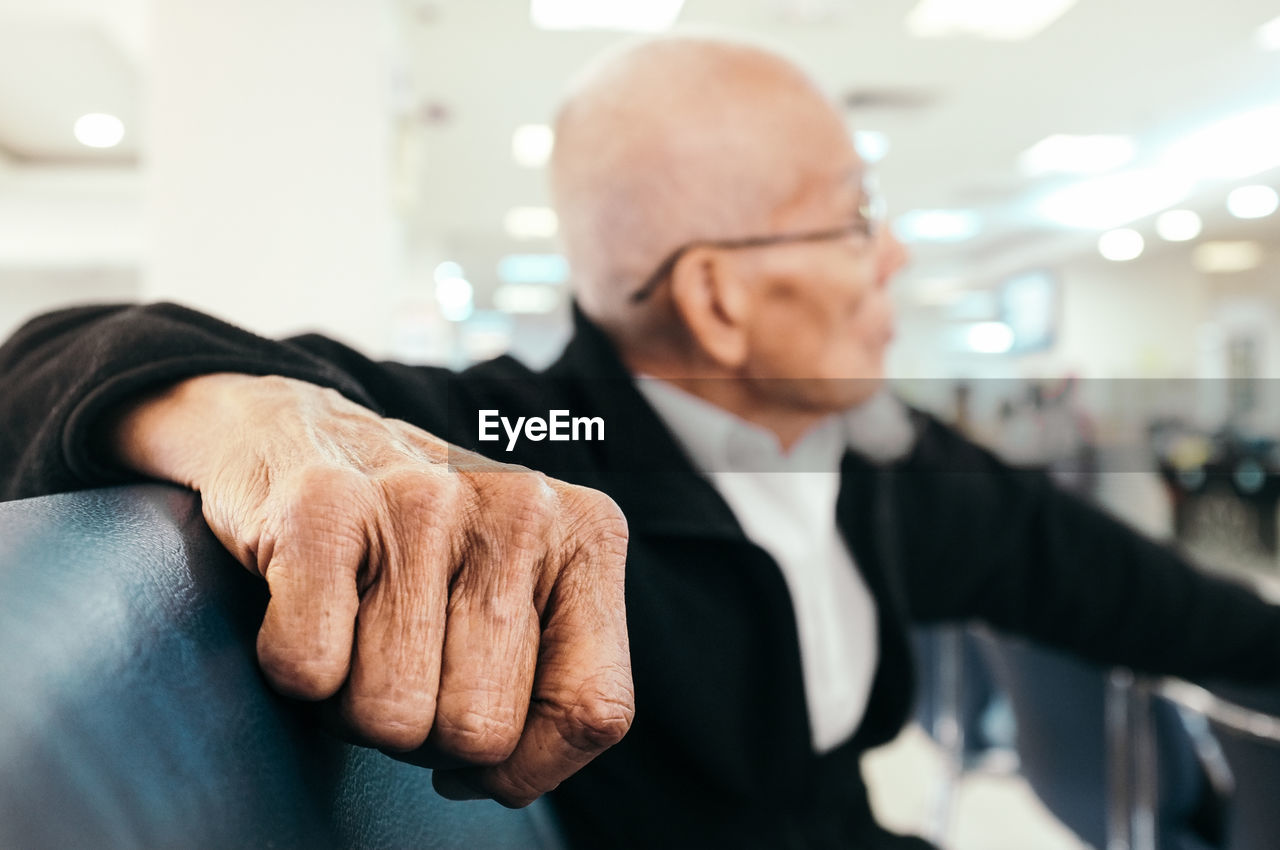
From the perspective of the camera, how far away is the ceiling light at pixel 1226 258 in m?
9.19

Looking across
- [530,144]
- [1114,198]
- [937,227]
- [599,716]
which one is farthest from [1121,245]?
[599,716]

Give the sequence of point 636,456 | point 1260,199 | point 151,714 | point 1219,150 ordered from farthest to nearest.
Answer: point 1219,150, point 1260,199, point 636,456, point 151,714

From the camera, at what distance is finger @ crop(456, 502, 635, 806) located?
15cm

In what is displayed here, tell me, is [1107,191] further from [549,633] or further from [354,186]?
[549,633]

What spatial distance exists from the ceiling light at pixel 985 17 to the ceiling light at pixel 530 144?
217 cm

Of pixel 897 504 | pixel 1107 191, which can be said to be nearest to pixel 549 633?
pixel 897 504

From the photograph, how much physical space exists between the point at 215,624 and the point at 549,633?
0.21 ft

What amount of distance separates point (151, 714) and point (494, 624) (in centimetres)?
5

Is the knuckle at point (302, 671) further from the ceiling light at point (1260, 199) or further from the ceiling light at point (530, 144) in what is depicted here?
the ceiling light at point (530, 144)

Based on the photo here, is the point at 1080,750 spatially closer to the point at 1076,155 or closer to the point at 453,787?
the point at 453,787

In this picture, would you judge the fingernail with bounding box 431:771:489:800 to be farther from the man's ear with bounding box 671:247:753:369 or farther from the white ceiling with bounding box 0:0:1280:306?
the white ceiling with bounding box 0:0:1280:306

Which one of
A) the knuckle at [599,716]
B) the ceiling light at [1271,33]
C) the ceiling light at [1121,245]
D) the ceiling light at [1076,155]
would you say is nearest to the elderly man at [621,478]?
the knuckle at [599,716]

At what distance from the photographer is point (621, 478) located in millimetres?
211

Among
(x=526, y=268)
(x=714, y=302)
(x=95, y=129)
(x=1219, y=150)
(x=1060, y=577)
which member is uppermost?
(x=526, y=268)
